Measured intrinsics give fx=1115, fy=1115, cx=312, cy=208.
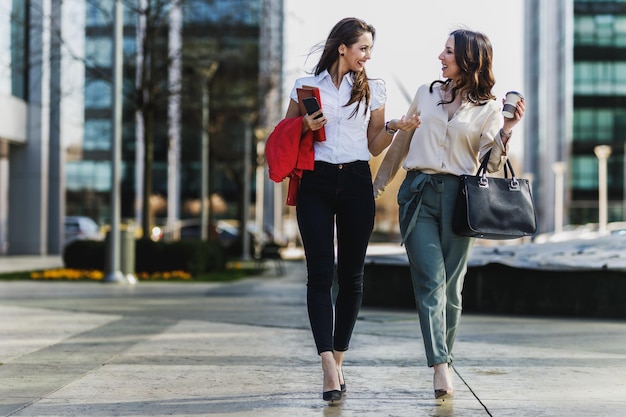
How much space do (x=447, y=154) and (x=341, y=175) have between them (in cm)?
62

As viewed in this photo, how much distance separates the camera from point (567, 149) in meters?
77.6

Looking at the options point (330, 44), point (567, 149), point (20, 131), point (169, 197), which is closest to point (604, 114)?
point (567, 149)

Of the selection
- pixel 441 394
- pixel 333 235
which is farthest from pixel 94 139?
pixel 441 394

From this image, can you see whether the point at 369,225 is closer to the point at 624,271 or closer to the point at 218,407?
the point at 218,407

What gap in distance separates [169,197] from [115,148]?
5000 centimetres

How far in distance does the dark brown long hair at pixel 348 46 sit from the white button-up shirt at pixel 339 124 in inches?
1.3

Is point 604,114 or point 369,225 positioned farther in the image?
point 604,114

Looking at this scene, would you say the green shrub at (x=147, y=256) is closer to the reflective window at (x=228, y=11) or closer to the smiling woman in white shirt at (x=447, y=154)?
the reflective window at (x=228, y=11)

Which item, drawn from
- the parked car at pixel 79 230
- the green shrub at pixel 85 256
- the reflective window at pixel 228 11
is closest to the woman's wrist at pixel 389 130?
the green shrub at pixel 85 256

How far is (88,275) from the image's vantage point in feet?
67.5

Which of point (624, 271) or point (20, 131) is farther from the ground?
point (20, 131)

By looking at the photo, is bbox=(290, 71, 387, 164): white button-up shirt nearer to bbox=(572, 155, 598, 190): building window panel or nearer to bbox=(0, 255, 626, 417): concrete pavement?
bbox=(0, 255, 626, 417): concrete pavement

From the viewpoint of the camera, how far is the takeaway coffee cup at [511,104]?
5.80 m

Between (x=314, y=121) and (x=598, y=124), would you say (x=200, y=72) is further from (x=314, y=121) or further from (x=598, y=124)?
(x=598, y=124)
